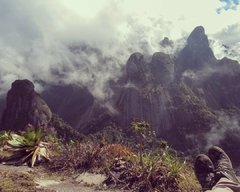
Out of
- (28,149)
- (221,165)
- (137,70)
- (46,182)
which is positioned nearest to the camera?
(221,165)

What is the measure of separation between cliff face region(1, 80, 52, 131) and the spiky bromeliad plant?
13291 centimetres

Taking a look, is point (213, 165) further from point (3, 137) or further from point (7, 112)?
point (7, 112)

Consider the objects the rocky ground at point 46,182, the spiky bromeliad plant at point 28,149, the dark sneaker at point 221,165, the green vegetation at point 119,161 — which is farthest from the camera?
the spiky bromeliad plant at point 28,149

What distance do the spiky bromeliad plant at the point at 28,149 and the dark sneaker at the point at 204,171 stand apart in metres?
4.61

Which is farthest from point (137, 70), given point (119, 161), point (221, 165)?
point (221, 165)

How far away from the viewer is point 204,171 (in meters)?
9.65

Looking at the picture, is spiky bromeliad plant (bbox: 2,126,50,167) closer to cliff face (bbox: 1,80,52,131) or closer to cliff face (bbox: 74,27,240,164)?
cliff face (bbox: 1,80,52,131)

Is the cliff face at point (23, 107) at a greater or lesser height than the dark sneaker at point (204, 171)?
greater

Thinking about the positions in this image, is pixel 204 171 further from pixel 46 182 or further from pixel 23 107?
pixel 23 107

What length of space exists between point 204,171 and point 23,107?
465 feet

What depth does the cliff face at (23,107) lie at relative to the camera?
146250 mm

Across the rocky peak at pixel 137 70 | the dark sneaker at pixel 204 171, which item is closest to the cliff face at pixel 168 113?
the rocky peak at pixel 137 70

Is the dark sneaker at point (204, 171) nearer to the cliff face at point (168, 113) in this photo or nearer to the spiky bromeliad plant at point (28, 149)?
the spiky bromeliad plant at point (28, 149)

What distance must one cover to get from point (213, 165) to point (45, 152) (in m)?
5.14
